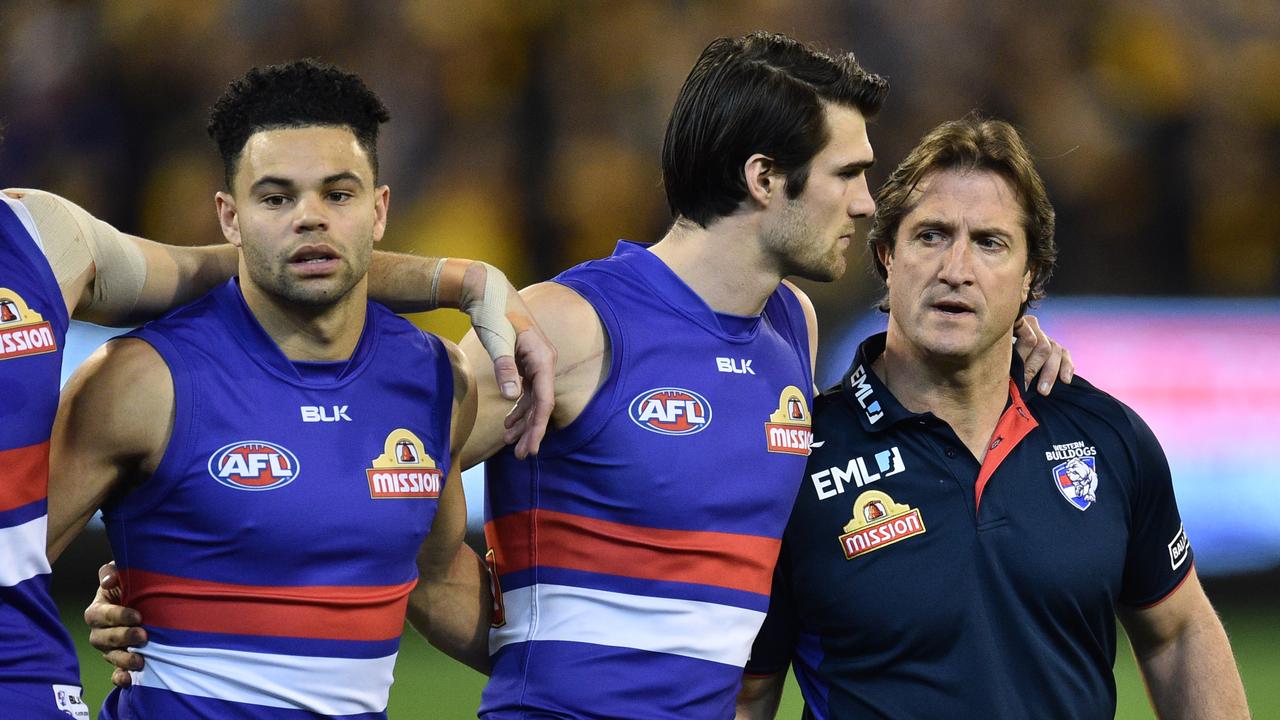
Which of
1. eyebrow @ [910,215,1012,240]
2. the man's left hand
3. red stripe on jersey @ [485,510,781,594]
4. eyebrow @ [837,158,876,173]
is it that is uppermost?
eyebrow @ [837,158,876,173]

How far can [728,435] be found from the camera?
3111 mm

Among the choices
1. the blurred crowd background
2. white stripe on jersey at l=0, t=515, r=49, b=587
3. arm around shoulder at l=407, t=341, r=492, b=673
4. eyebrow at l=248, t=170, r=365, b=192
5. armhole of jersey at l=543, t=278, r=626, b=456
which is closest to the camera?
white stripe on jersey at l=0, t=515, r=49, b=587

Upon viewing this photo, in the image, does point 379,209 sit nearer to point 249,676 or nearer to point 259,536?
point 259,536

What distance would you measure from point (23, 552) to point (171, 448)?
0.31 metres

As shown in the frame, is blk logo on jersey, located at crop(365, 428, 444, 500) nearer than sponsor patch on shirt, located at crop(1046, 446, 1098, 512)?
Yes

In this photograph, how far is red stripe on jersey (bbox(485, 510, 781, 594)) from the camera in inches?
119

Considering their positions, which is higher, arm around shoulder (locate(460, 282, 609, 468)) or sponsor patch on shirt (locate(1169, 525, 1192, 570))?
arm around shoulder (locate(460, 282, 609, 468))

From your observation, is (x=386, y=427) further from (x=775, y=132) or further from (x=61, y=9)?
(x=61, y=9)

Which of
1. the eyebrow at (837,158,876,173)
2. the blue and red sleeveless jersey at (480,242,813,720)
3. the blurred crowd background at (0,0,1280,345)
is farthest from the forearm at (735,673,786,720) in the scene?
the blurred crowd background at (0,0,1280,345)

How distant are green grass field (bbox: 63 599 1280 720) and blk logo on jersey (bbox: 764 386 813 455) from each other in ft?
10.6

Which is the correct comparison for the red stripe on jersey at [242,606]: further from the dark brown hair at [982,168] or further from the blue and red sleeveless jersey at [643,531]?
the dark brown hair at [982,168]

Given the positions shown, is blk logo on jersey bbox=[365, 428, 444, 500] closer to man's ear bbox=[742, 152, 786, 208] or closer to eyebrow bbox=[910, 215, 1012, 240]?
man's ear bbox=[742, 152, 786, 208]

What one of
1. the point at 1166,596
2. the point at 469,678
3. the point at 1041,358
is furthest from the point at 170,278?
the point at 469,678

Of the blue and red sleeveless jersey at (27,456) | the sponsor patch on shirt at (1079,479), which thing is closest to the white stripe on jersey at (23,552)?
the blue and red sleeveless jersey at (27,456)
